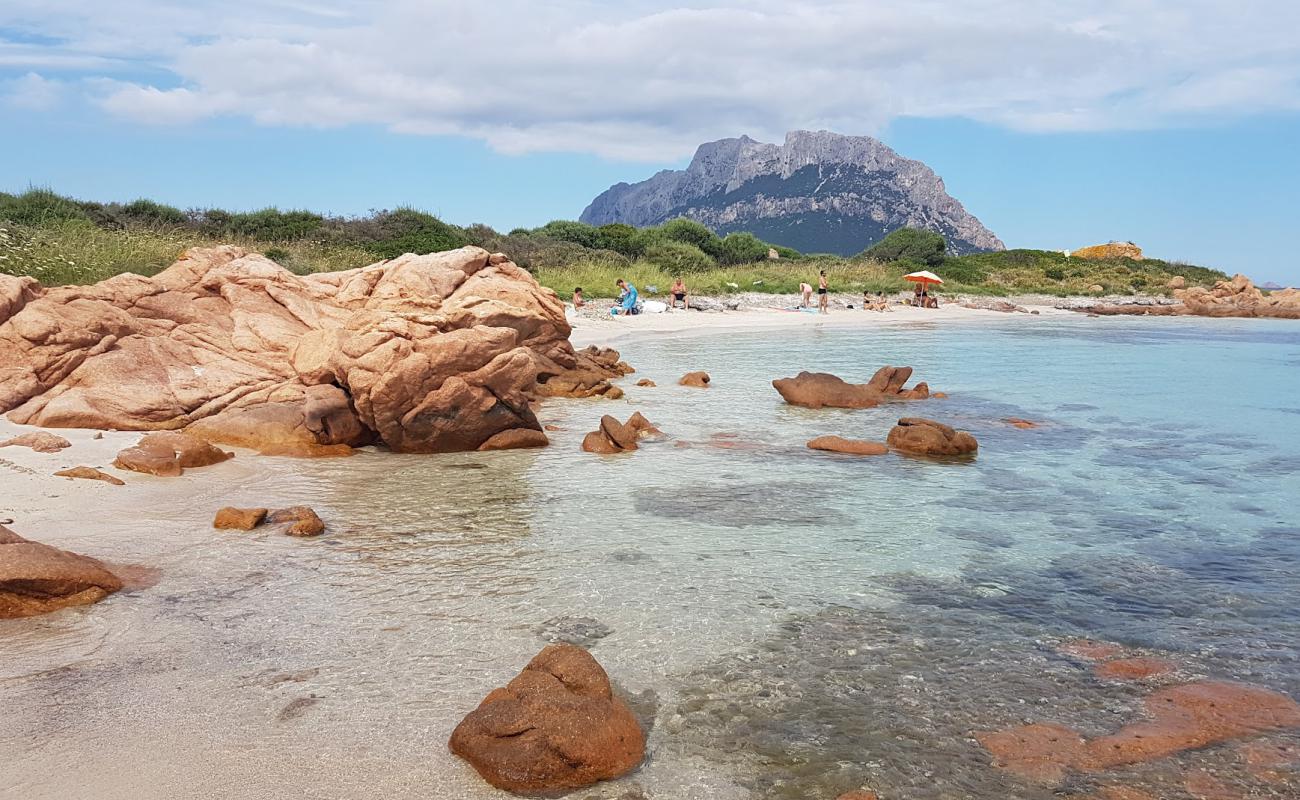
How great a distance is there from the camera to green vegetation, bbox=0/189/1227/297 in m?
21.3

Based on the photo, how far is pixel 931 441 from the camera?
1180 centimetres

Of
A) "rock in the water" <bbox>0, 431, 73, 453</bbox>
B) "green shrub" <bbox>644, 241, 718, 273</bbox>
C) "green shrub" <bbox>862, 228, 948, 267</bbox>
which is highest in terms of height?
"green shrub" <bbox>862, 228, 948, 267</bbox>

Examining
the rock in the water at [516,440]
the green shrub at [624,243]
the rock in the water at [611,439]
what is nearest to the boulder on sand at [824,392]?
the rock in the water at [611,439]

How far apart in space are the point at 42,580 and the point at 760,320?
3352cm

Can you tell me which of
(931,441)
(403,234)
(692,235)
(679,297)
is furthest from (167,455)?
(692,235)

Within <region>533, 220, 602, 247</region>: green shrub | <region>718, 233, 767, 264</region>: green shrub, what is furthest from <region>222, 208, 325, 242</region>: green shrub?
<region>718, 233, 767, 264</region>: green shrub

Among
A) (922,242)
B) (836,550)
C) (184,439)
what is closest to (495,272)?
(184,439)

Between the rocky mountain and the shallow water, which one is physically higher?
the rocky mountain

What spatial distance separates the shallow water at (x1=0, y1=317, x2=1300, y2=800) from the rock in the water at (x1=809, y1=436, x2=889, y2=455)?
27 cm

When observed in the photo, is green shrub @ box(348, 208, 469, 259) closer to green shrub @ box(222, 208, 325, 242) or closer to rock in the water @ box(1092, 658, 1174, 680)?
green shrub @ box(222, 208, 325, 242)

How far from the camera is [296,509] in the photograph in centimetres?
803

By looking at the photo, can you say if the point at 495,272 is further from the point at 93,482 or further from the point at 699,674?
the point at 699,674

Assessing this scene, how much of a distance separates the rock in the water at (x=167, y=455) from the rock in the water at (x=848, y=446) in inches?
281

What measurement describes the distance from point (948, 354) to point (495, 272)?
603 inches
